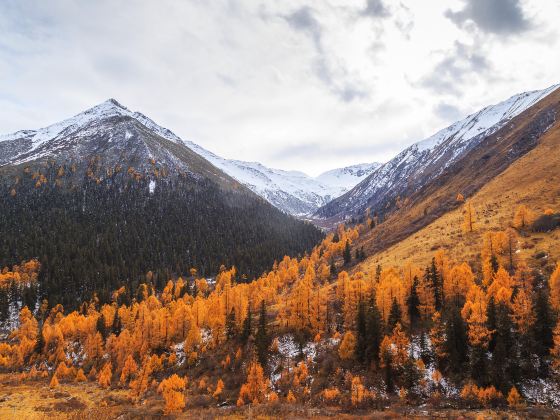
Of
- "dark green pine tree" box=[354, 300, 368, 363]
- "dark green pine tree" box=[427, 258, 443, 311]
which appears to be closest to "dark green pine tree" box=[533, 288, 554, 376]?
"dark green pine tree" box=[427, 258, 443, 311]

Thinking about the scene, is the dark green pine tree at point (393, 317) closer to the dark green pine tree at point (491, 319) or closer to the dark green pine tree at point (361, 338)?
the dark green pine tree at point (361, 338)

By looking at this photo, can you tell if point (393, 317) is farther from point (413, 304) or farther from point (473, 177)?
point (473, 177)

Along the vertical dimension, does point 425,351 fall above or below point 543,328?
below

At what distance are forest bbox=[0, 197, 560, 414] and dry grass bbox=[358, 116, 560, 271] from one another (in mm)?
4591

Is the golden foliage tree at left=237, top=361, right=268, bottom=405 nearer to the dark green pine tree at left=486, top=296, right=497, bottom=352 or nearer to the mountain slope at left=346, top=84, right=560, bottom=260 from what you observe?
the dark green pine tree at left=486, top=296, right=497, bottom=352

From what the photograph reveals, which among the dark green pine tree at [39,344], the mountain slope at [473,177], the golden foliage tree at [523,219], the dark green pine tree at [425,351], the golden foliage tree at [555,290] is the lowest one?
the dark green pine tree at [39,344]

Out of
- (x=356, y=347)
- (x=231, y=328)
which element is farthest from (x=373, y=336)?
(x=231, y=328)

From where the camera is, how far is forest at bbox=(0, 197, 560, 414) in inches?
1999

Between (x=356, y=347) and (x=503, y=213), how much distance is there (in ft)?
250

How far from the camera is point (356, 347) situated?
6359 centimetres

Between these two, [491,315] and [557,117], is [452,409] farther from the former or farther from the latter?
[557,117]

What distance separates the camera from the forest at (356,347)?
5078 centimetres

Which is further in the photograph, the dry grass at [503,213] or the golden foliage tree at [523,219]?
the golden foliage tree at [523,219]

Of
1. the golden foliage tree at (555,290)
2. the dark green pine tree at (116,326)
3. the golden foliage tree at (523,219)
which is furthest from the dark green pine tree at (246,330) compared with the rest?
the golden foliage tree at (523,219)
